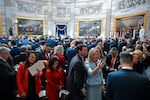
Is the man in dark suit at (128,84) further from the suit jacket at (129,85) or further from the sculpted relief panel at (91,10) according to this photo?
the sculpted relief panel at (91,10)

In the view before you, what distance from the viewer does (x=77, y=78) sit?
10.6 ft

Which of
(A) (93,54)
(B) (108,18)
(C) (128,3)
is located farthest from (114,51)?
(B) (108,18)

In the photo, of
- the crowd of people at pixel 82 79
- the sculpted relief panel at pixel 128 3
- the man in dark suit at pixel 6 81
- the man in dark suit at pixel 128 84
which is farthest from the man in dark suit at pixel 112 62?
the sculpted relief panel at pixel 128 3

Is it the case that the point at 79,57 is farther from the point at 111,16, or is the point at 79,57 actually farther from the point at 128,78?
the point at 111,16

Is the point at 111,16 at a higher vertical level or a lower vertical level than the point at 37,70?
higher

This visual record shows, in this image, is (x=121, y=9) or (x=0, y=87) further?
(x=121, y=9)

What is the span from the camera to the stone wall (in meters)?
19.0

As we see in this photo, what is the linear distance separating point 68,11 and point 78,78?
2212cm

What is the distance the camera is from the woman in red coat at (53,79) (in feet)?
12.7

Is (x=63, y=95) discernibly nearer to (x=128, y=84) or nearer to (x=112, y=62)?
(x=112, y=62)

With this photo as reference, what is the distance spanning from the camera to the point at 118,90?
2.39 m

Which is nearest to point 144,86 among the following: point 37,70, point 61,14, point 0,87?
point 37,70

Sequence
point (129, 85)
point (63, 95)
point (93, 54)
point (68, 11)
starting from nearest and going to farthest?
point (129, 85)
point (93, 54)
point (63, 95)
point (68, 11)

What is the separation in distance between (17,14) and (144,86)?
67.9 ft
